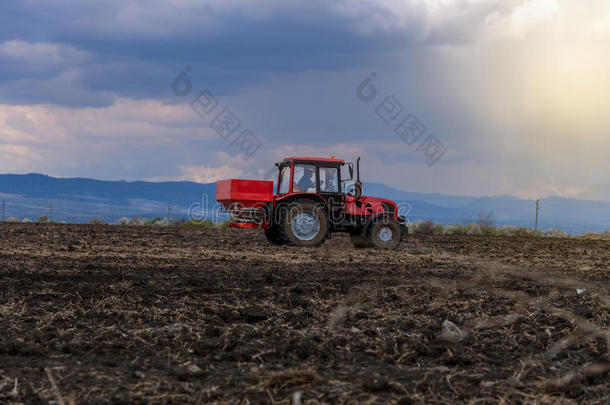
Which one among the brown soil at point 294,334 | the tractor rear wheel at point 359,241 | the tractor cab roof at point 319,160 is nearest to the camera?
the brown soil at point 294,334

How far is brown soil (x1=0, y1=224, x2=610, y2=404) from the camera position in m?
4.41

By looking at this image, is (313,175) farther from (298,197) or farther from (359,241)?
(359,241)

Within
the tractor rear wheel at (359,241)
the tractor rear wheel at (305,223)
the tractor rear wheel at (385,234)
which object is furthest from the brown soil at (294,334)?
the tractor rear wheel at (359,241)

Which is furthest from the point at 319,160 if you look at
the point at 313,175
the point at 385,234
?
the point at 385,234

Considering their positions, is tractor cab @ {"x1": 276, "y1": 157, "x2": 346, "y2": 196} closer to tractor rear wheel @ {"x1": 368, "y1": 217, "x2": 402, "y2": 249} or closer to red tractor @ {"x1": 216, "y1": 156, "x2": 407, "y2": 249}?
red tractor @ {"x1": 216, "y1": 156, "x2": 407, "y2": 249}

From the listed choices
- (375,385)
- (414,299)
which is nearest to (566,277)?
(414,299)

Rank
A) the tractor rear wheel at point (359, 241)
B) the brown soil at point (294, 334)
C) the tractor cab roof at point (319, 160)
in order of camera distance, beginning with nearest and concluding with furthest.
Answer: the brown soil at point (294, 334)
the tractor cab roof at point (319, 160)
the tractor rear wheel at point (359, 241)

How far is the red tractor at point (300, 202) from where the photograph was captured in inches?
591

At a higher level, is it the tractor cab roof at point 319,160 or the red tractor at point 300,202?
the tractor cab roof at point 319,160

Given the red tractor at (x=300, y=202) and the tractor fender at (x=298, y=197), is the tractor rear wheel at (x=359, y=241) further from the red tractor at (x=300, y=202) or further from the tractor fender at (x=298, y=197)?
the tractor fender at (x=298, y=197)

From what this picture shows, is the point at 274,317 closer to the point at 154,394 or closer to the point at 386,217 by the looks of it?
the point at 154,394

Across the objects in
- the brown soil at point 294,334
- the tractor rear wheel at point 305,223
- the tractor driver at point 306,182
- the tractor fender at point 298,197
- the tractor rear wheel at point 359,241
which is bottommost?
the brown soil at point 294,334

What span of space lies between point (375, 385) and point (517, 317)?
304 centimetres

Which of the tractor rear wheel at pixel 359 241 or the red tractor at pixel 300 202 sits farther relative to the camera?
the tractor rear wheel at pixel 359 241
